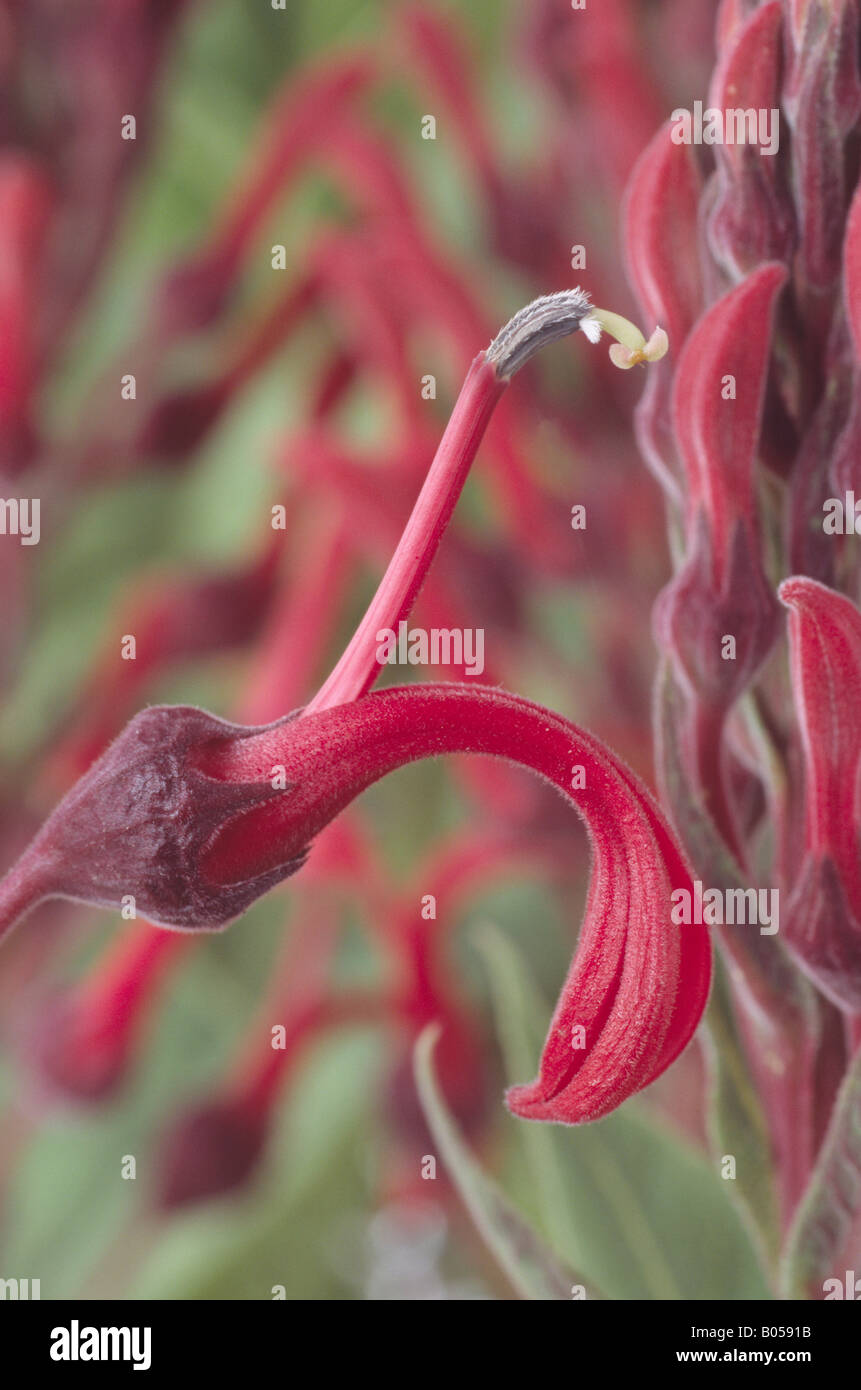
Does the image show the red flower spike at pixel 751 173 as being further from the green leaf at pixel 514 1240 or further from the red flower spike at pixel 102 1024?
the red flower spike at pixel 102 1024

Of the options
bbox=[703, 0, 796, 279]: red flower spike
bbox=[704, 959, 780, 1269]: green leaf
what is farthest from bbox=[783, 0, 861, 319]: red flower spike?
bbox=[704, 959, 780, 1269]: green leaf

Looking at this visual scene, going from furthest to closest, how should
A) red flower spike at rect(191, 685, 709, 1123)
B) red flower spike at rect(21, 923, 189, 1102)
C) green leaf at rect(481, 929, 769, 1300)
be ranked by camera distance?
red flower spike at rect(21, 923, 189, 1102), green leaf at rect(481, 929, 769, 1300), red flower spike at rect(191, 685, 709, 1123)

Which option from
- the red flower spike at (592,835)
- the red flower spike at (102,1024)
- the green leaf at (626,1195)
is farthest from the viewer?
the red flower spike at (102,1024)

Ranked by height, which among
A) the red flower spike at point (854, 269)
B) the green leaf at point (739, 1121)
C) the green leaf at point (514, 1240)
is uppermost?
the red flower spike at point (854, 269)

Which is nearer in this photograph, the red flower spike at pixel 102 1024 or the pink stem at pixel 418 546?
the pink stem at pixel 418 546

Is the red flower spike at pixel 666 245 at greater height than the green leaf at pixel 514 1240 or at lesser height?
greater

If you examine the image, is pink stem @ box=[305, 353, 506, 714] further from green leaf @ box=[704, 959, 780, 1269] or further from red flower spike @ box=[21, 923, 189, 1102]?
red flower spike @ box=[21, 923, 189, 1102]

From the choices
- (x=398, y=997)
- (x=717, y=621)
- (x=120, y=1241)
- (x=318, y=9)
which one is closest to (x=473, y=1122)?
(x=398, y=997)

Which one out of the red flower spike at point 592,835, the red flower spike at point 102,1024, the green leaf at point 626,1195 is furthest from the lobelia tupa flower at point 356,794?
the red flower spike at point 102,1024
